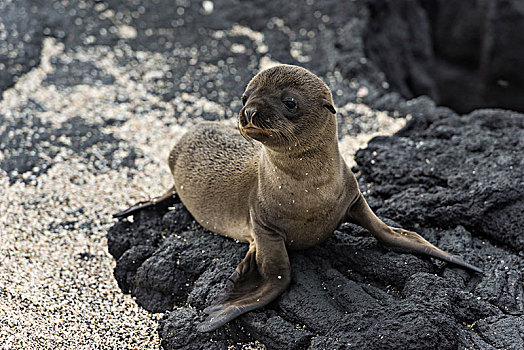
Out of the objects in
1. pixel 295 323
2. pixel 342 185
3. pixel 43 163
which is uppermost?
pixel 342 185

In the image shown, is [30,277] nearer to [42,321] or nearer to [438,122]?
[42,321]

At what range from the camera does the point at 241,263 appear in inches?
146

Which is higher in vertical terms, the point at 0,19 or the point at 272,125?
the point at 272,125

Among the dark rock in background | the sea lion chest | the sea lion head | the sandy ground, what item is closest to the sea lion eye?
the sea lion head

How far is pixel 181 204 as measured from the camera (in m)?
4.57

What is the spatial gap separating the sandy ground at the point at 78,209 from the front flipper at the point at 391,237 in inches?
56.6

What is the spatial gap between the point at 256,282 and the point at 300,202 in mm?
576

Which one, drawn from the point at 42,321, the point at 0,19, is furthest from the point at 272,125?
the point at 0,19

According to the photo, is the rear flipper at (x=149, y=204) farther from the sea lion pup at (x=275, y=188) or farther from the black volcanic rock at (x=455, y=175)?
the black volcanic rock at (x=455, y=175)

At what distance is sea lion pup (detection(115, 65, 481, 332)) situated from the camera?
320 cm

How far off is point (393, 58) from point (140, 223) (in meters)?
4.58

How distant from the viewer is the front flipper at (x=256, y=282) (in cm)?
344

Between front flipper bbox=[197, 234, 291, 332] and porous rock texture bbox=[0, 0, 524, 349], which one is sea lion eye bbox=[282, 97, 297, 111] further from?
porous rock texture bbox=[0, 0, 524, 349]

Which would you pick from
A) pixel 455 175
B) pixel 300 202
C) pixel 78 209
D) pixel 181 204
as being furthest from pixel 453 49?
pixel 300 202
